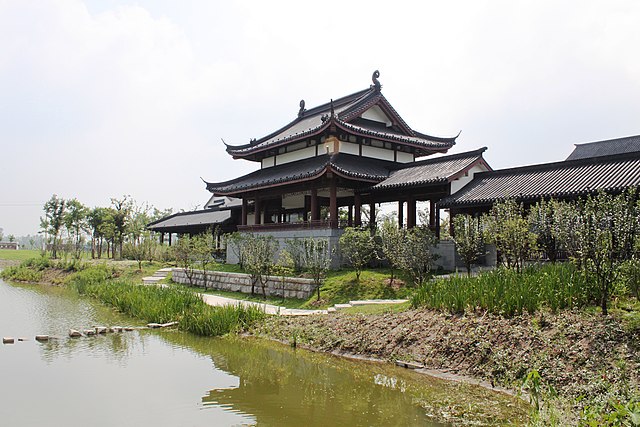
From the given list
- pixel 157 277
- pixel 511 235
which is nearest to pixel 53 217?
pixel 157 277

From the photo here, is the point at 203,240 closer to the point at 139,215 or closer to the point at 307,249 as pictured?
the point at 307,249

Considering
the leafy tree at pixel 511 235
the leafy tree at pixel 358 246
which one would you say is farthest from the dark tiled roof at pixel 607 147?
the leafy tree at pixel 511 235

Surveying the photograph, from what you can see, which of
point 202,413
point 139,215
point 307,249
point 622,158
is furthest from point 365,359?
point 139,215

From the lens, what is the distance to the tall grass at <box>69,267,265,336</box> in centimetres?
1302

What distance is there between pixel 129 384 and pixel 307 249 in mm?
9643

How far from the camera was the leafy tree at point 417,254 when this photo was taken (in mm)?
15203

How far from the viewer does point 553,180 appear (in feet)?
50.5

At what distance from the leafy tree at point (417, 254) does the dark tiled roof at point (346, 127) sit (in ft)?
23.4

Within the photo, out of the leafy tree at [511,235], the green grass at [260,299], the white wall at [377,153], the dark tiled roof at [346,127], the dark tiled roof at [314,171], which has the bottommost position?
the green grass at [260,299]

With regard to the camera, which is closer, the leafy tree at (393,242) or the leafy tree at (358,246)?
the leafy tree at (393,242)

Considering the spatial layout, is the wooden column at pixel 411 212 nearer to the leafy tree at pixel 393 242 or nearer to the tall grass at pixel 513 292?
the leafy tree at pixel 393 242

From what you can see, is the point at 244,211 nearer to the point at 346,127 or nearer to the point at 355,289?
the point at 346,127

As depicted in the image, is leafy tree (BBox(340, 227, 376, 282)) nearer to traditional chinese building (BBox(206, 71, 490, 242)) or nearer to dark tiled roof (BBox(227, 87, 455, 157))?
traditional chinese building (BBox(206, 71, 490, 242))

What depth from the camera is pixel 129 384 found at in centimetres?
864
